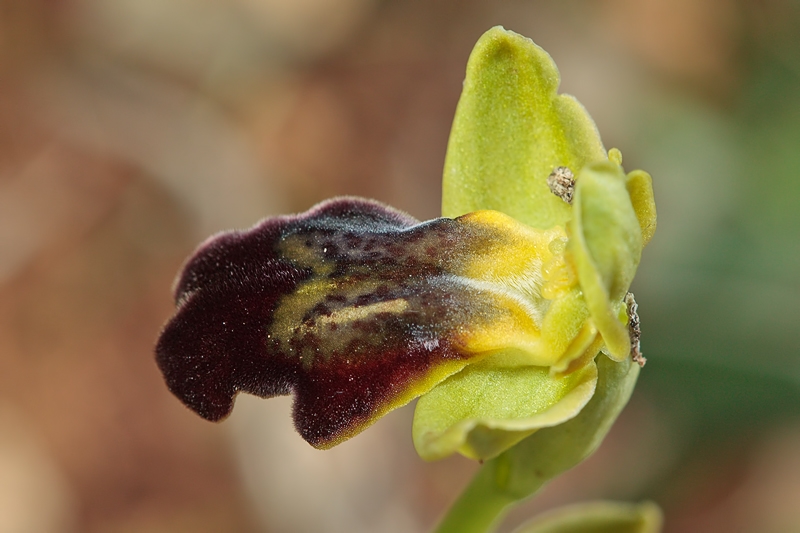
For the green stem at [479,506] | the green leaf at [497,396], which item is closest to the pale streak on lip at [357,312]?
the green leaf at [497,396]

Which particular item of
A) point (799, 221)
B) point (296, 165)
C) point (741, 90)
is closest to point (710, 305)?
point (799, 221)

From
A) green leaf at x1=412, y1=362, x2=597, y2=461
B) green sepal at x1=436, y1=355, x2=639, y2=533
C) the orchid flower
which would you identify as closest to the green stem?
green sepal at x1=436, y1=355, x2=639, y2=533

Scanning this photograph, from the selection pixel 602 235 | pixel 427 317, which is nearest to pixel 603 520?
pixel 427 317

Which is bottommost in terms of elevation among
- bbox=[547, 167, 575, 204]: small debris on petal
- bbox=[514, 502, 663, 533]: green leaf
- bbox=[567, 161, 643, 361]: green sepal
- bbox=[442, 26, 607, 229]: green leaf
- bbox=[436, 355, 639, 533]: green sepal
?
Result: bbox=[514, 502, 663, 533]: green leaf

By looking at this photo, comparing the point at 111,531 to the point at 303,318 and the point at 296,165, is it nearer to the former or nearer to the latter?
the point at 296,165

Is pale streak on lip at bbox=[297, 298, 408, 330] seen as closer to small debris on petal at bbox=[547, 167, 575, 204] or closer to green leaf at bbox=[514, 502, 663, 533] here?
small debris on petal at bbox=[547, 167, 575, 204]

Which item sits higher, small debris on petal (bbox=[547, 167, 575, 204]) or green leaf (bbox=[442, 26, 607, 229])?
green leaf (bbox=[442, 26, 607, 229])

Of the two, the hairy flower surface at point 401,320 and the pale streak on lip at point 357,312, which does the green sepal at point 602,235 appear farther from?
the pale streak on lip at point 357,312

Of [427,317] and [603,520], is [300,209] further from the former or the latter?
[427,317]
